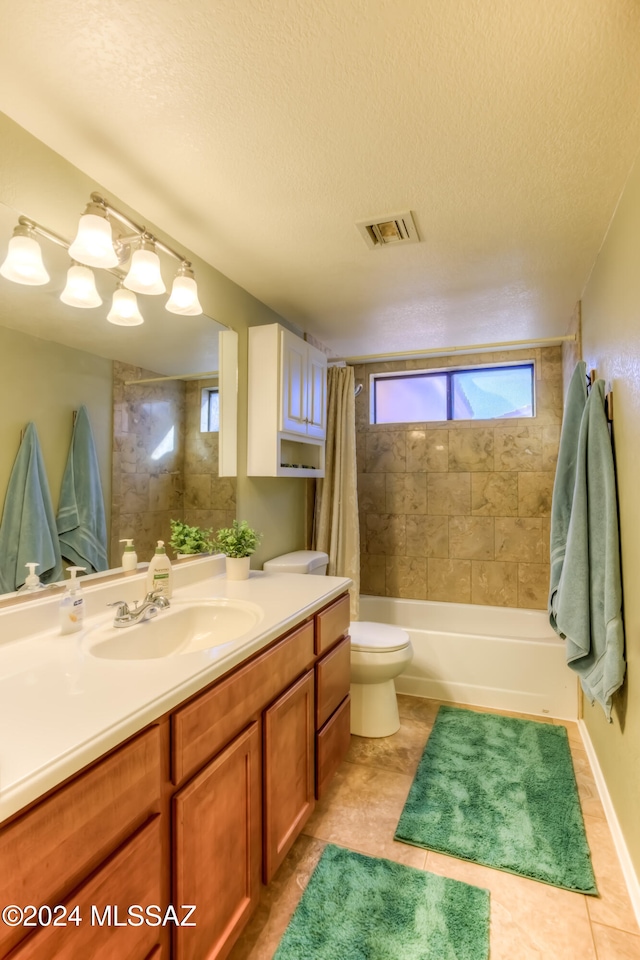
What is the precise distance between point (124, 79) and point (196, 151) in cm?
27

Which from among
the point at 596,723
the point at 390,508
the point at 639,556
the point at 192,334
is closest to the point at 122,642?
the point at 192,334

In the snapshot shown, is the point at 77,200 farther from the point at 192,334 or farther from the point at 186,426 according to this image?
the point at 186,426

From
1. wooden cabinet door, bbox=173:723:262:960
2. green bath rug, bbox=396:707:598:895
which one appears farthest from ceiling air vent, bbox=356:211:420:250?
green bath rug, bbox=396:707:598:895

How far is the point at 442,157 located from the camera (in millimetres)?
1378

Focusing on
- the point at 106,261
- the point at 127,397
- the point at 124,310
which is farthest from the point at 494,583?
the point at 106,261

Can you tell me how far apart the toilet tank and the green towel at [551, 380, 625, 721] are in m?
1.17

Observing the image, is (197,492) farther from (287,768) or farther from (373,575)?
(373,575)

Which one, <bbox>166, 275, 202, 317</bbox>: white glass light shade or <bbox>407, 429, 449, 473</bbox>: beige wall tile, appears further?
<bbox>407, 429, 449, 473</bbox>: beige wall tile

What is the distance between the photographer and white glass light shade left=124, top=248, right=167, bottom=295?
4.95ft

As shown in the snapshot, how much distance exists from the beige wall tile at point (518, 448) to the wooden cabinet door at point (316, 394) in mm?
1338

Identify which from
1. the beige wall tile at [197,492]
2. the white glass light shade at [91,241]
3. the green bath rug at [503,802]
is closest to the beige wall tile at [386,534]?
the green bath rug at [503,802]

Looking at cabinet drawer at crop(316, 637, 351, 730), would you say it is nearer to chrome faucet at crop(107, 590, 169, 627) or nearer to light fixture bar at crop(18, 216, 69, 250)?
chrome faucet at crop(107, 590, 169, 627)

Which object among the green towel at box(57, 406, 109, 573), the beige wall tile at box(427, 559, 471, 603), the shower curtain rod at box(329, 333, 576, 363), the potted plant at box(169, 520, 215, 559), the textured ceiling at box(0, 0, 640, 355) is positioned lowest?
A: the beige wall tile at box(427, 559, 471, 603)

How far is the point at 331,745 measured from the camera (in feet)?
5.91
